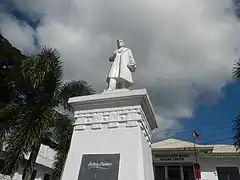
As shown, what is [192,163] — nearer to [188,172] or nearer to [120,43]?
[188,172]

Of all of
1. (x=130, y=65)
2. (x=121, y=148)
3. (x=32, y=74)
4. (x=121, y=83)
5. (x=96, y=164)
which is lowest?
(x=96, y=164)

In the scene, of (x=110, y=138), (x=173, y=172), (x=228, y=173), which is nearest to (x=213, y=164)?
(x=228, y=173)

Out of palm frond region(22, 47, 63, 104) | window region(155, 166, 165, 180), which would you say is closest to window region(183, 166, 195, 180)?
window region(155, 166, 165, 180)

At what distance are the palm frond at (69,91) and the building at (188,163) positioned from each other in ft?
29.0

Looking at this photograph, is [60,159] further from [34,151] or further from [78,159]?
[78,159]

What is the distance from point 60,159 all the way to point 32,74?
11.7 ft

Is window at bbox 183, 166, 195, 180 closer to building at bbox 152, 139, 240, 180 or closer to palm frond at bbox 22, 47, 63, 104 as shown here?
building at bbox 152, 139, 240, 180

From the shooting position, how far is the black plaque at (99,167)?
14.5 ft

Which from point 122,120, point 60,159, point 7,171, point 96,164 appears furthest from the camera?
point 60,159

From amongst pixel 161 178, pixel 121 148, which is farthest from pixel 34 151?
pixel 161 178

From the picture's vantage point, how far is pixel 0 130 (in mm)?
8961

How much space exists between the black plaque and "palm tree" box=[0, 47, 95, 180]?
3611mm

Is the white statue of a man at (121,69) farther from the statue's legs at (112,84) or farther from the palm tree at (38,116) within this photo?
the palm tree at (38,116)

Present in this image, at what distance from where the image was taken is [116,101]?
5.27 m
